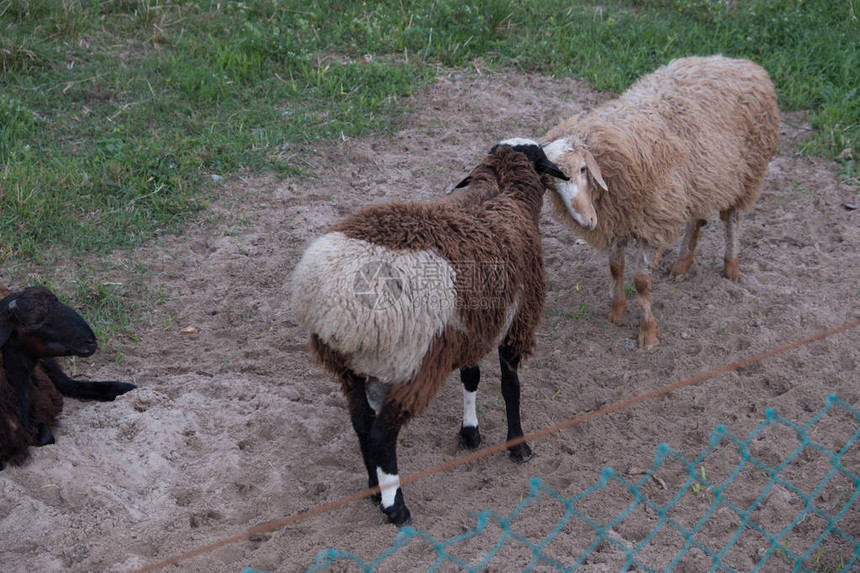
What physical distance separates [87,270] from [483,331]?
3227 mm

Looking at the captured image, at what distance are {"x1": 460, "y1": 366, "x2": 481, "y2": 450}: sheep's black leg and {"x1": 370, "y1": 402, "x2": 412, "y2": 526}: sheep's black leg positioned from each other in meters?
0.68

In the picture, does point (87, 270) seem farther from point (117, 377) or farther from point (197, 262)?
point (117, 377)

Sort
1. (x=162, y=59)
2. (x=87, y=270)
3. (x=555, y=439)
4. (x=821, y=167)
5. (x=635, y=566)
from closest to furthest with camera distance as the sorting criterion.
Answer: (x=635, y=566)
(x=555, y=439)
(x=87, y=270)
(x=821, y=167)
(x=162, y=59)

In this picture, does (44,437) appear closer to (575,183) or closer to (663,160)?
(575,183)

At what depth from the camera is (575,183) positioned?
4695 mm

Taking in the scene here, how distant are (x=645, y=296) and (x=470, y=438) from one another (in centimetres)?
172

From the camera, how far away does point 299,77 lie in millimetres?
7684

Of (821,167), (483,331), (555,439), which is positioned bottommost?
(555,439)

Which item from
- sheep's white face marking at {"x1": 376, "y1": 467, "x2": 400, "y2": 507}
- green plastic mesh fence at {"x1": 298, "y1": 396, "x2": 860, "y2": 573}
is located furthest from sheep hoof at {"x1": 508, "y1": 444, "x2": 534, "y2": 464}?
sheep's white face marking at {"x1": 376, "y1": 467, "x2": 400, "y2": 507}

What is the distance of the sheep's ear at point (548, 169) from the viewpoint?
4.41 m

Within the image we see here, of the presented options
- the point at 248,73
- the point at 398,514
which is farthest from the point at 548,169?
the point at 248,73

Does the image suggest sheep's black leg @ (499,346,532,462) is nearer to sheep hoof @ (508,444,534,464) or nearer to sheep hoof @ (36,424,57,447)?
sheep hoof @ (508,444,534,464)

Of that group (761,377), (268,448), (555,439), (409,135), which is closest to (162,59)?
(409,135)

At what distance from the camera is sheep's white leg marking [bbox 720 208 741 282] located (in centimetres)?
583
